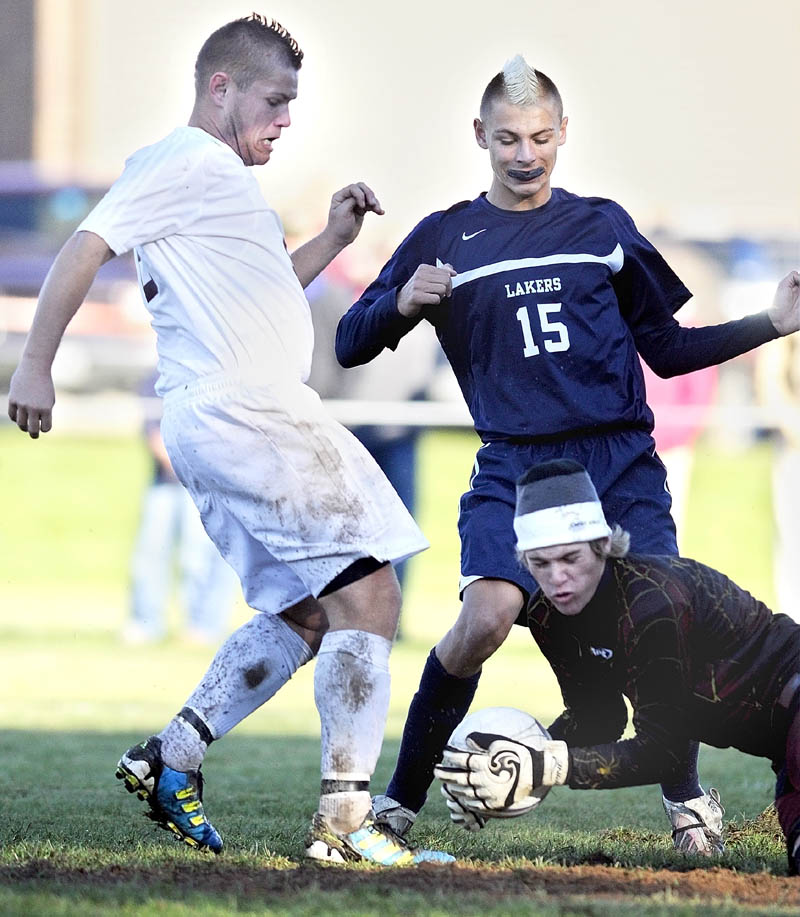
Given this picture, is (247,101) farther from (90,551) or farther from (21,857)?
(90,551)

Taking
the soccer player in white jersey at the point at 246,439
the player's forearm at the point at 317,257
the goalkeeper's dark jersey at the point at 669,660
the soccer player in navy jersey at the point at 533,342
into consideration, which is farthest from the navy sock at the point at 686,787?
the player's forearm at the point at 317,257

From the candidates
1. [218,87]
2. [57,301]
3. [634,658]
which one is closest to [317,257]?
[218,87]

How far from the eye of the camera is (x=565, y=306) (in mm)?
4676

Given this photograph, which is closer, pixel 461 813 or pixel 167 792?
pixel 461 813

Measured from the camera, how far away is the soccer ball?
389 cm

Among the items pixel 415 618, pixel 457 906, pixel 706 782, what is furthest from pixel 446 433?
pixel 457 906

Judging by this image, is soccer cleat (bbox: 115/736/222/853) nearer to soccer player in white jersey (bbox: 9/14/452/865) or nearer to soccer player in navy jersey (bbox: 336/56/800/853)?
soccer player in white jersey (bbox: 9/14/452/865)

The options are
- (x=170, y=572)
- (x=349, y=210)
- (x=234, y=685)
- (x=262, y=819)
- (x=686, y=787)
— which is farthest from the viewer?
(x=170, y=572)

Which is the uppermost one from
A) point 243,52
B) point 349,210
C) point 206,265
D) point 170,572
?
point 243,52

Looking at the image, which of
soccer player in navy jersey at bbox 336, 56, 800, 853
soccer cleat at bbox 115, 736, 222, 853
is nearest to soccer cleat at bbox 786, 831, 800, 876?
soccer player in navy jersey at bbox 336, 56, 800, 853

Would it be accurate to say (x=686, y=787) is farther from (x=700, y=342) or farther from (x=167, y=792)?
(x=167, y=792)

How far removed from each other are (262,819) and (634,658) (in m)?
1.61

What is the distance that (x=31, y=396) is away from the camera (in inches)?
158

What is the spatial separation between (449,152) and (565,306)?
94.7ft
